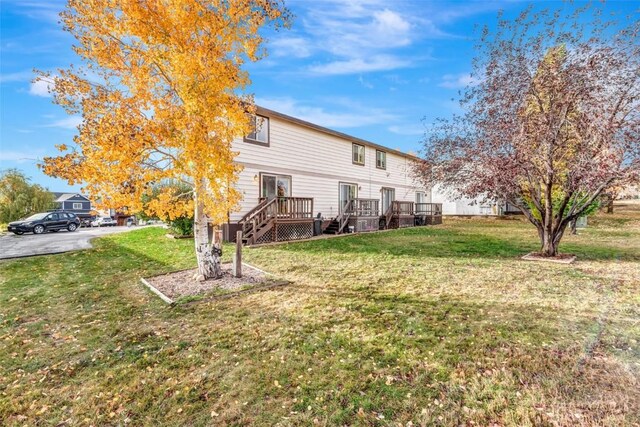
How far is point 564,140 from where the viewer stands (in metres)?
8.21

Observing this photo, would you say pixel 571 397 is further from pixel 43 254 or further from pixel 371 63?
pixel 371 63

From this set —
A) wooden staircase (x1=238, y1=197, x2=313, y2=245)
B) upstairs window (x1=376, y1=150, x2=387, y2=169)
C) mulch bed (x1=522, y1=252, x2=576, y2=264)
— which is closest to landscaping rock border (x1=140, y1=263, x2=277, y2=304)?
wooden staircase (x1=238, y1=197, x2=313, y2=245)

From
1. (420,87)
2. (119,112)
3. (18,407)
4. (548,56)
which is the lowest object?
(18,407)

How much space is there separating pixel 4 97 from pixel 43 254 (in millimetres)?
5006

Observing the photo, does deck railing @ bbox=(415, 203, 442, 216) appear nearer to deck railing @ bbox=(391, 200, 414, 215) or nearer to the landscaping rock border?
deck railing @ bbox=(391, 200, 414, 215)

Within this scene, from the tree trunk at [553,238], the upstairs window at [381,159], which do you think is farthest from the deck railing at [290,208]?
the tree trunk at [553,238]

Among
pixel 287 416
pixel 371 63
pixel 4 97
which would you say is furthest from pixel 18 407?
pixel 371 63

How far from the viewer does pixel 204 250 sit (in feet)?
21.5

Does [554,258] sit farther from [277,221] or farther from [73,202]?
[73,202]

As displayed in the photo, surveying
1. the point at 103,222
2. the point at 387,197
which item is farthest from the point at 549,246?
the point at 103,222

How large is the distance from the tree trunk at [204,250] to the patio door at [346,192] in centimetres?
1203

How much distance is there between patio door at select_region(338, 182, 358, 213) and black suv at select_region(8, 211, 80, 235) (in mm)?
19563

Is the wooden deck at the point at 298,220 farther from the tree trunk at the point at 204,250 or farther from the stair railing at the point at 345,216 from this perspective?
the tree trunk at the point at 204,250

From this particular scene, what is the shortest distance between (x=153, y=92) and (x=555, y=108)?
31.2 feet
